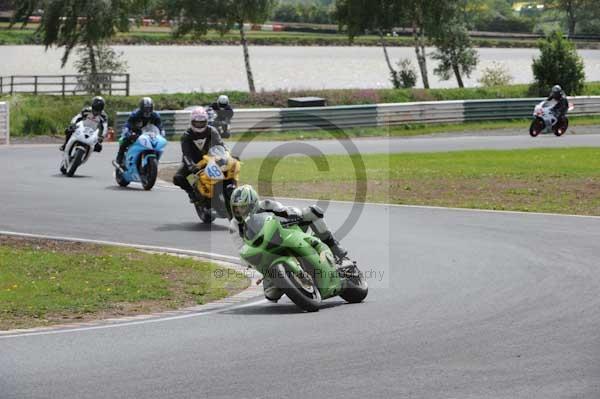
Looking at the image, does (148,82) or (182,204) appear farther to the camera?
(148,82)

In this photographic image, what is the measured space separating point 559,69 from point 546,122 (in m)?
10.5

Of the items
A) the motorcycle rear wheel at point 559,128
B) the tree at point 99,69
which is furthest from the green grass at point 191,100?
the tree at point 99,69

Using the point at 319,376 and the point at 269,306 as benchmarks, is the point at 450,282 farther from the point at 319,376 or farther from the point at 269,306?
the point at 319,376

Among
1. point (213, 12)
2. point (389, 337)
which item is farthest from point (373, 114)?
point (389, 337)

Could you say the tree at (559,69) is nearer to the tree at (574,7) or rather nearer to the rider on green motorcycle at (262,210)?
the rider on green motorcycle at (262,210)

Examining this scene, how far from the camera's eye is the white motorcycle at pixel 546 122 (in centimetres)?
3625

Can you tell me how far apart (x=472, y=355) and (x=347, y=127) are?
28.5 meters

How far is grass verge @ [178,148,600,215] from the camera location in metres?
20.9

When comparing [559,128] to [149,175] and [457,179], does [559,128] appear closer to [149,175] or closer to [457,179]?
[457,179]

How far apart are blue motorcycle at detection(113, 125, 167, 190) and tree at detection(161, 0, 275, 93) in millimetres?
28627

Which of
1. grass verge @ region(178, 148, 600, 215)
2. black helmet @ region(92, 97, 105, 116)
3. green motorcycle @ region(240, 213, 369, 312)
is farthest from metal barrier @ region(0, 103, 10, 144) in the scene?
green motorcycle @ region(240, 213, 369, 312)

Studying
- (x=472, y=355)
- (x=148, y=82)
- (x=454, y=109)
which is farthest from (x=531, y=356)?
(x=148, y=82)

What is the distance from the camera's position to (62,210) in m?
19.0

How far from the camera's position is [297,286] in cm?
1088
